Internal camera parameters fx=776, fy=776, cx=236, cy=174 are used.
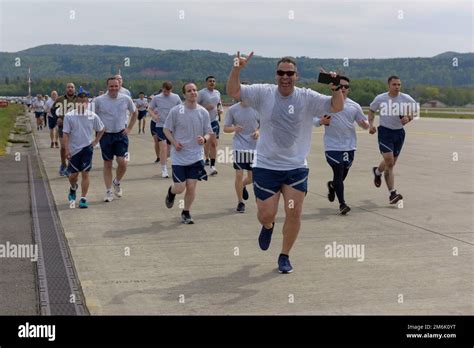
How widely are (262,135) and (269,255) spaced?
148 centimetres

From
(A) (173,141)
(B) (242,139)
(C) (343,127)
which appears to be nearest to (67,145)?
(A) (173,141)

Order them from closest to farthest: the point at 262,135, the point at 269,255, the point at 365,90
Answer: the point at 262,135
the point at 269,255
the point at 365,90

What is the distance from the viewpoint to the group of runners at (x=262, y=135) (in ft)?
24.9

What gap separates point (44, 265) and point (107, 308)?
1915 millimetres

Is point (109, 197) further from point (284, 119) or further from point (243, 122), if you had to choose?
point (284, 119)

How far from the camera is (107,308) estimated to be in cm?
635

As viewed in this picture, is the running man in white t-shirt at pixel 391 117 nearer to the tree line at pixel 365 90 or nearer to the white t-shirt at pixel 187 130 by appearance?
the white t-shirt at pixel 187 130

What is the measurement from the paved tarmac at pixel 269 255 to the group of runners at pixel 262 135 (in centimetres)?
41

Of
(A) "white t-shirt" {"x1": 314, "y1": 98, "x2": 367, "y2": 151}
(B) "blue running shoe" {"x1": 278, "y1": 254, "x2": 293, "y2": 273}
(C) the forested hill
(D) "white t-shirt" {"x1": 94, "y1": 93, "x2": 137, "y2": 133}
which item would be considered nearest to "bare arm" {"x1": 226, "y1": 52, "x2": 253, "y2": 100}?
(B) "blue running shoe" {"x1": 278, "y1": 254, "x2": 293, "y2": 273}

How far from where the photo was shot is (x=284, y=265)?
25.2 ft

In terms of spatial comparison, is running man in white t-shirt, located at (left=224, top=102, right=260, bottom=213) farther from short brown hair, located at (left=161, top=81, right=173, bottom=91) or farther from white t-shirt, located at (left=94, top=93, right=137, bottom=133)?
short brown hair, located at (left=161, top=81, right=173, bottom=91)

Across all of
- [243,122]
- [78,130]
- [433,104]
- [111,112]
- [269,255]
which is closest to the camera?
[269,255]

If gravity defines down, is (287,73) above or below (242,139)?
above

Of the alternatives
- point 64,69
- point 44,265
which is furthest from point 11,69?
point 44,265
